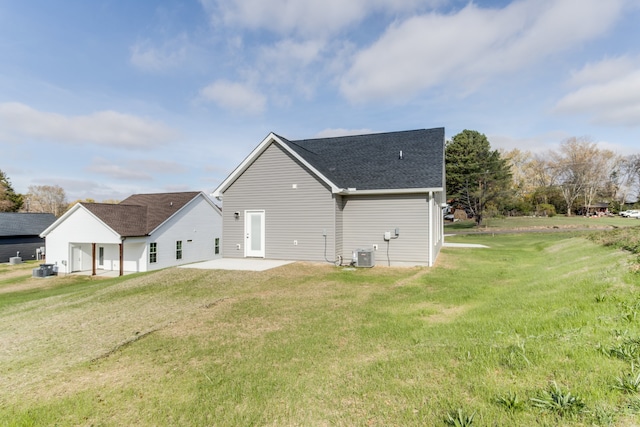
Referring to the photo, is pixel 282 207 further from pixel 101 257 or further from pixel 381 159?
pixel 101 257

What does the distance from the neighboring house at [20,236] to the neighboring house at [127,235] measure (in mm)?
11168

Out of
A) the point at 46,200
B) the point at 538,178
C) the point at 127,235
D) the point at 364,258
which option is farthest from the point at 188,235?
the point at 538,178

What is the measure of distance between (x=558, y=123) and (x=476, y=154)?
9.33 m

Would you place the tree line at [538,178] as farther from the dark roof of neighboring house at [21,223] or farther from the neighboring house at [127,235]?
the dark roof of neighboring house at [21,223]

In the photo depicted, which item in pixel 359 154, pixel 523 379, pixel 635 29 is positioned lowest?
pixel 523 379

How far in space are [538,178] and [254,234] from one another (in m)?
64.9

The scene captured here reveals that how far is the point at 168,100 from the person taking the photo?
19.5m

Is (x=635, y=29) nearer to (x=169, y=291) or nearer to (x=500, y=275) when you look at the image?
(x=500, y=275)

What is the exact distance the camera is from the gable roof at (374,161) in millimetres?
13133

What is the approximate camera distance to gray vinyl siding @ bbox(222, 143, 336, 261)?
43.8ft

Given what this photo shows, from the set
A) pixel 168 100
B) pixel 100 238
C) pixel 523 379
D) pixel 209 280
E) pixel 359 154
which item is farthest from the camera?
pixel 100 238

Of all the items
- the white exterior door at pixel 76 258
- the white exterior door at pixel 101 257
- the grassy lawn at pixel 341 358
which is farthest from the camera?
the white exterior door at pixel 101 257

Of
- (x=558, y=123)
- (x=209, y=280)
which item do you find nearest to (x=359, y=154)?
(x=209, y=280)

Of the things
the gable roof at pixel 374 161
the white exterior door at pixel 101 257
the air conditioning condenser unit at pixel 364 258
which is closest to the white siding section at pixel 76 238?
the white exterior door at pixel 101 257
